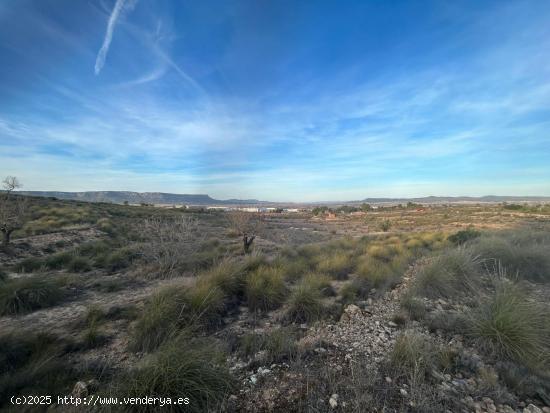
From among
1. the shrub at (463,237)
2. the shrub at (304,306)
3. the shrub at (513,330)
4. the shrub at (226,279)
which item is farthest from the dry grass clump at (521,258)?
the shrub at (226,279)

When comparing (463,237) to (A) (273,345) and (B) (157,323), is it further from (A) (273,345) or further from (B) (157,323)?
(B) (157,323)

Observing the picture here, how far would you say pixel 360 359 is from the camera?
169 inches

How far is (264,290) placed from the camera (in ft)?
23.7

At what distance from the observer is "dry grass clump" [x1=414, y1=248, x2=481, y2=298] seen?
7371mm

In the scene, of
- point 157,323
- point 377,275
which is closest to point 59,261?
point 157,323

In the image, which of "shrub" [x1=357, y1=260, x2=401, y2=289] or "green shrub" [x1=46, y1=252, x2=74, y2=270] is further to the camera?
"green shrub" [x1=46, y1=252, x2=74, y2=270]

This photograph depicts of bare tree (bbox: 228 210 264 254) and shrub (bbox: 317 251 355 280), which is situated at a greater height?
bare tree (bbox: 228 210 264 254)

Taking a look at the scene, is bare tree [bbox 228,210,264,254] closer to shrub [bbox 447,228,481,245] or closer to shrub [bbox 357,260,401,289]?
shrub [bbox 357,260,401,289]

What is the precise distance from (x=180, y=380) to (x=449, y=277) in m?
7.47

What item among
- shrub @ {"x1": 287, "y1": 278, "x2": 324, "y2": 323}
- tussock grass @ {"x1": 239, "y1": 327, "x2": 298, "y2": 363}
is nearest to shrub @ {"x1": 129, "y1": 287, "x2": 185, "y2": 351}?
tussock grass @ {"x1": 239, "y1": 327, "x2": 298, "y2": 363}

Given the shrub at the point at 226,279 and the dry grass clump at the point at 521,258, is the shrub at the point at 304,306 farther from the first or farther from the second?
the dry grass clump at the point at 521,258

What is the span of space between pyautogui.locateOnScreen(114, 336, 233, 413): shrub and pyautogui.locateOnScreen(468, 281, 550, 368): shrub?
428 centimetres

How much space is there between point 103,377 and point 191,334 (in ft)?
4.88

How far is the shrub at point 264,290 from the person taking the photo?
6930 millimetres
